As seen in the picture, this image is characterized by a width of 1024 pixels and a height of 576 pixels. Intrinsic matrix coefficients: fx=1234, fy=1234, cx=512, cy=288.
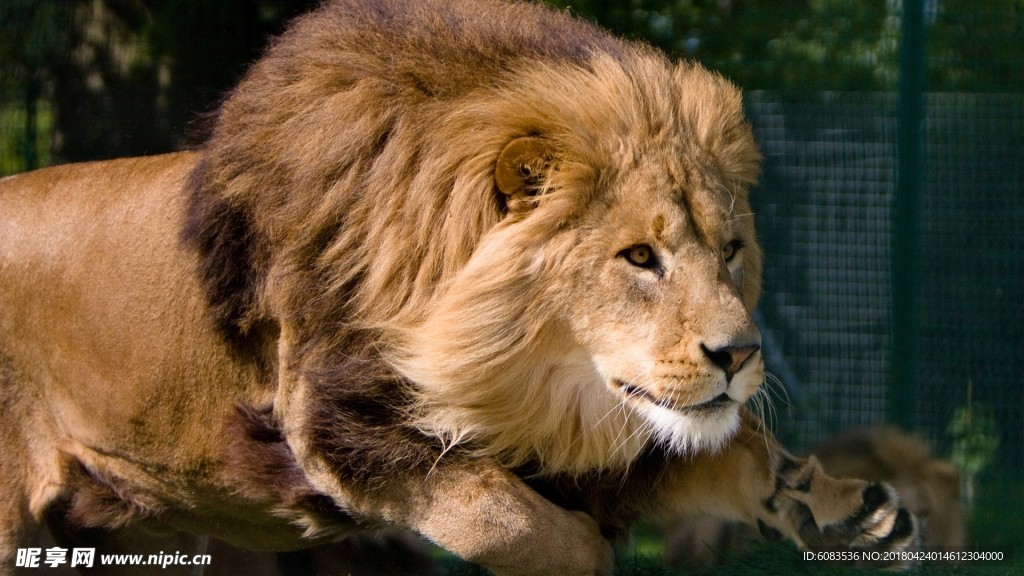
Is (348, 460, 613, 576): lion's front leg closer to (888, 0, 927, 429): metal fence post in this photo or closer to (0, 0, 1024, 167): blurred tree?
(888, 0, 927, 429): metal fence post

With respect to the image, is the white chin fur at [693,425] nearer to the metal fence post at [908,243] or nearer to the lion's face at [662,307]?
the lion's face at [662,307]

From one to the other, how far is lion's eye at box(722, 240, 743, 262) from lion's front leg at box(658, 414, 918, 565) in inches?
17.0

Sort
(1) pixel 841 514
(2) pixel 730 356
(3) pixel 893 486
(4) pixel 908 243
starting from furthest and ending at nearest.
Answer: (4) pixel 908 243 → (3) pixel 893 486 → (1) pixel 841 514 → (2) pixel 730 356

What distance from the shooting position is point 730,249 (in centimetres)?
303

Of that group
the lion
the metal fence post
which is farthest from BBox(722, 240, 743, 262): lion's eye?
the metal fence post

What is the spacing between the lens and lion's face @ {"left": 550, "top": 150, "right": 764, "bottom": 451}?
106 inches

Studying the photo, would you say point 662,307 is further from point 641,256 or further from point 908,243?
point 908,243

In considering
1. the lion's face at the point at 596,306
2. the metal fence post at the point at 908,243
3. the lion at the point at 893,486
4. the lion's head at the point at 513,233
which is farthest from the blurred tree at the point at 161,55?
the lion's face at the point at 596,306

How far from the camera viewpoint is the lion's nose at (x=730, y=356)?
8.74 feet

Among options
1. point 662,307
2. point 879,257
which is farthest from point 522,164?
point 879,257

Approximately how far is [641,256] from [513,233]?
295 mm

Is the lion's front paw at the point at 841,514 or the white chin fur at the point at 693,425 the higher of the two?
the white chin fur at the point at 693,425

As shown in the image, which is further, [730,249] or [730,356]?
[730,249]

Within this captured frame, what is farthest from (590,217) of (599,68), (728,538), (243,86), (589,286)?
(728,538)
